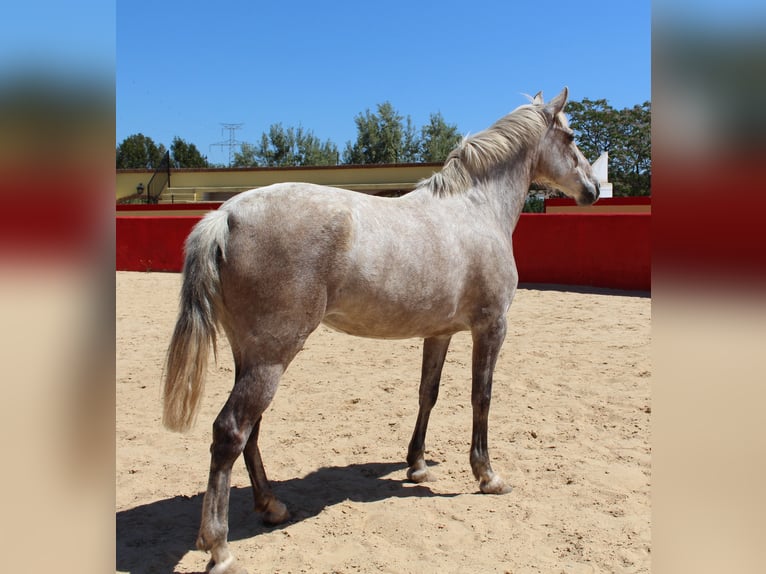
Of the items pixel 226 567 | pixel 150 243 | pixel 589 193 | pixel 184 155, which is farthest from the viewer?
pixel 184 155

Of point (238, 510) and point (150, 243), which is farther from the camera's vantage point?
point (150, 243)

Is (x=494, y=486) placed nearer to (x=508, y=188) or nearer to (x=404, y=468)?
(x=404, y=468)

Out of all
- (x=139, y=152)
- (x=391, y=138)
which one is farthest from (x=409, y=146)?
(x=139, y=152)

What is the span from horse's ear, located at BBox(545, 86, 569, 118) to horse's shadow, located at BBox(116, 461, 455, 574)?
2542 mm

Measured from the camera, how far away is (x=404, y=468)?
158 inches

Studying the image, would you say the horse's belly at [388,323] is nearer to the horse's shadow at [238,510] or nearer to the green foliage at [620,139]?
the horse's shadow at [238,510]

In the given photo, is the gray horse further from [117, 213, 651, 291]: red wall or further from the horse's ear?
[117, 213, 651, 291]: red wall

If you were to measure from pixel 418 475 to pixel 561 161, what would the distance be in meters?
2.30

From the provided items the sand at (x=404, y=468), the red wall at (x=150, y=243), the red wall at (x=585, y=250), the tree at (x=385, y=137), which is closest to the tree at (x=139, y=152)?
the tree at (x=385, y=137)

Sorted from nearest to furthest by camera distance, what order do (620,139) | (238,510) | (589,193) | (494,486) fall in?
(238,510)
(494,486)
(589,193)
(620,139)

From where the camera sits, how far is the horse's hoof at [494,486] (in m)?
3.54
